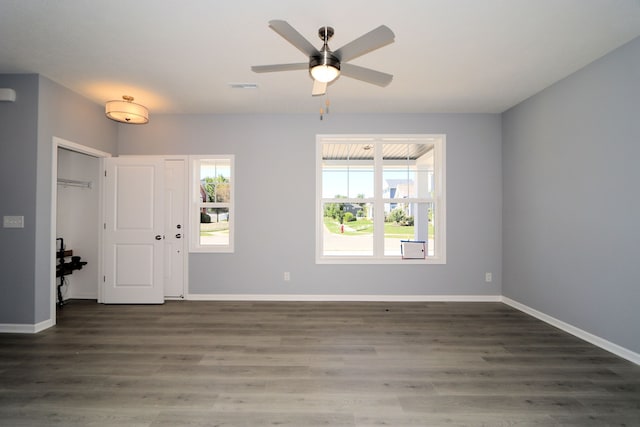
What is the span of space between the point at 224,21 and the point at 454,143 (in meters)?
3.50

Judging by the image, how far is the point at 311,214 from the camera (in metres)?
4.45

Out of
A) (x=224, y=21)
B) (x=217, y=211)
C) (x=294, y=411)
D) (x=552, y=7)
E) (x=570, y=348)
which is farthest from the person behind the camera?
(x=217, y=211)

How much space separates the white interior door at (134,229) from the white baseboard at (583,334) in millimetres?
4992

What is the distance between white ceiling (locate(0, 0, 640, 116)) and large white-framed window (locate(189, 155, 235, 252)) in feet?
3.59

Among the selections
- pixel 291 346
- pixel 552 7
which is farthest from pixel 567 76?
pixel 291 346

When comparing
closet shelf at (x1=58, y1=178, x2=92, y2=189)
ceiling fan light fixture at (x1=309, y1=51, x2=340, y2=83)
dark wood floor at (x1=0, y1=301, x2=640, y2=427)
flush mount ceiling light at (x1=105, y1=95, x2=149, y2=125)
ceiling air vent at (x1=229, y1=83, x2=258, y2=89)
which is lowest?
dark wood floor at (x1=0, y1=301, x2=640, y2=427)

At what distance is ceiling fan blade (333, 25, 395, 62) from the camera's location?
1.85 m

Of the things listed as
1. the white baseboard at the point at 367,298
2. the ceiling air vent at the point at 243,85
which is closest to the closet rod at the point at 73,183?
the white baseboard at the point at 367,298

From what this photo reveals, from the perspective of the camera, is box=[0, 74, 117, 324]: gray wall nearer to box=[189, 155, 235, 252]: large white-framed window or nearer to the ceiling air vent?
box=[189, 155, 235, 252]: large white-framed window

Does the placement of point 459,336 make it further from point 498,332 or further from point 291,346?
point 291,346

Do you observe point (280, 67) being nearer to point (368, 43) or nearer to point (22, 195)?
point (368, 43)

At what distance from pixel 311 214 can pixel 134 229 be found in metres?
2.57

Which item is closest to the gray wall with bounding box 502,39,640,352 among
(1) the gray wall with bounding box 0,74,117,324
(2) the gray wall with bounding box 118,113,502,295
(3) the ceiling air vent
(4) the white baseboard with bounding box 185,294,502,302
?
(2) the gray wall with bounding box 118,113,502,295

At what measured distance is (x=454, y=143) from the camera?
446cm
